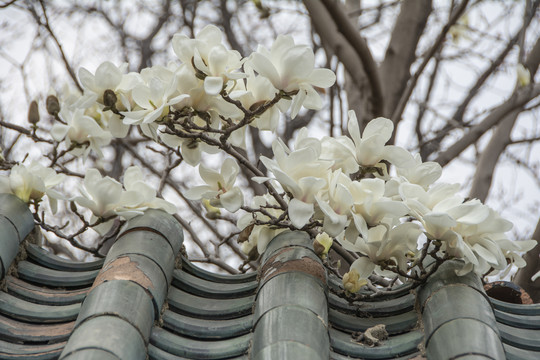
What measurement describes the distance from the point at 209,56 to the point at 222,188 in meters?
0.29

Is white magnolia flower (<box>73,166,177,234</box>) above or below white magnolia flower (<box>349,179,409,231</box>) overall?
above

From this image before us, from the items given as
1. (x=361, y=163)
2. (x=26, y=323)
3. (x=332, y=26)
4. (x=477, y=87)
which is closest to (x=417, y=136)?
(x=477, y=87)

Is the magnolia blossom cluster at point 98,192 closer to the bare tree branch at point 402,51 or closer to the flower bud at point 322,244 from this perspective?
the flower bud at point 322,244

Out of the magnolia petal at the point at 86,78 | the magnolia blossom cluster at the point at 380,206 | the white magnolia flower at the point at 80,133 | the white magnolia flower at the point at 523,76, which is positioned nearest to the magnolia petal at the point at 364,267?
the magnolia blossom cluster at the point at 380,206

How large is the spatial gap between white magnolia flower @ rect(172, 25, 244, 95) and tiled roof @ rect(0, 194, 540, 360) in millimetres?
428

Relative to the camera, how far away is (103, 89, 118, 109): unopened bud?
1.53 m

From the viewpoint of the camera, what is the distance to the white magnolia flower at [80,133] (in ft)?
6.07

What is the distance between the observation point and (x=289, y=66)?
1374mm

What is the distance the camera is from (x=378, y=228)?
4.62 feet

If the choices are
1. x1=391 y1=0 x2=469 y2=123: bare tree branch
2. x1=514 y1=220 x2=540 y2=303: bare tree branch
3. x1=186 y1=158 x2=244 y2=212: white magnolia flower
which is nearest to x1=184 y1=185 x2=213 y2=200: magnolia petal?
x1=186 y1=158 x2=244 y2=212: white magnolia flower

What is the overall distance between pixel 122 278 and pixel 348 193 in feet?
1.67

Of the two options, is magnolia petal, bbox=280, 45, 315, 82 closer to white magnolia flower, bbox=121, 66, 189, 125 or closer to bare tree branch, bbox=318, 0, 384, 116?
white magnolia flower, bbox=121, 66, 189, 125

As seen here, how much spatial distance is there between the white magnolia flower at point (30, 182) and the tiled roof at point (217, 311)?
0.03 meters

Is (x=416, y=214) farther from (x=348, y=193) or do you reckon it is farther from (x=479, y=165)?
(x=479, y=165)
